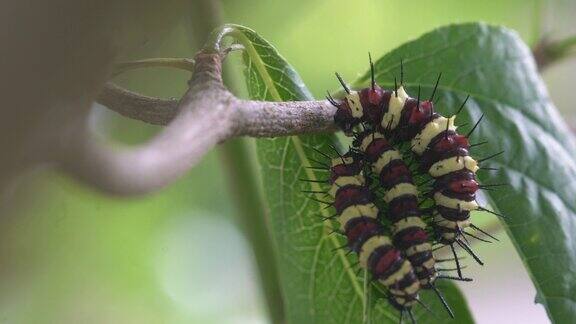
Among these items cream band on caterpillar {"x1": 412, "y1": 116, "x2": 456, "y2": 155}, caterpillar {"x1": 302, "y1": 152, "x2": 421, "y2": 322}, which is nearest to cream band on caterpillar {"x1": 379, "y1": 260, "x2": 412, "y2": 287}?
caterpillar {"x1": 302, "y1": 152, "x2": 421, "y2": 322}

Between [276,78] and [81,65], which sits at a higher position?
[276,78]

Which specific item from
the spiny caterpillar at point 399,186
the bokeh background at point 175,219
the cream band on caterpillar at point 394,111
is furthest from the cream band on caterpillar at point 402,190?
the bokeh background at point 175,219

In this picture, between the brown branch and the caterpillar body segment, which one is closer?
the brown branch

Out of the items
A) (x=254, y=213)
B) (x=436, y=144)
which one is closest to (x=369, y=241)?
(x=436, y=144)

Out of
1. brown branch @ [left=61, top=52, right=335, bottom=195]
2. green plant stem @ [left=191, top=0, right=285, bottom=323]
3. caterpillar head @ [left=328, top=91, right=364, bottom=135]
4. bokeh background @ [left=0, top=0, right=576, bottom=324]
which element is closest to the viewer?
brown branch @ [left=61, top=52, right=335, bottom=195]

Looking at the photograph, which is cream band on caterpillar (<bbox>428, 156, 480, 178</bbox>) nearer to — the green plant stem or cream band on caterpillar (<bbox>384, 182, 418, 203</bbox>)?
cream band on caterpillar (<bbox>384, 182, 418, 203</bbox>)

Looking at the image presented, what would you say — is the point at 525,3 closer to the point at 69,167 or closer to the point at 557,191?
the point at 557,191

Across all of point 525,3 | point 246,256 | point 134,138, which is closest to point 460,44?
point 246,256
